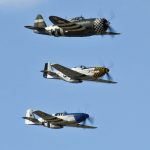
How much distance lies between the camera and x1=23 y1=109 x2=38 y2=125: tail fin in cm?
14605

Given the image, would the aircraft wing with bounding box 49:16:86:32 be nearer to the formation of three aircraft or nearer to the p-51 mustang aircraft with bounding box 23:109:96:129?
the formation of three aircraft

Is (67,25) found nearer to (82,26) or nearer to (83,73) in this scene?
(82,26)

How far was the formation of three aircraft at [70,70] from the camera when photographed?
415 feet

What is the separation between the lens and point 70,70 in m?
133

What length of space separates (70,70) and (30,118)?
1596 cm

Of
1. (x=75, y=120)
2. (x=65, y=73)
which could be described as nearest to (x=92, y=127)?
(x=75, y=120)

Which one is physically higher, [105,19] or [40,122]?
[105,19]

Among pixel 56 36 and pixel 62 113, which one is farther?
pixel 62 113

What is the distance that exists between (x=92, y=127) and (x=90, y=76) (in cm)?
1194

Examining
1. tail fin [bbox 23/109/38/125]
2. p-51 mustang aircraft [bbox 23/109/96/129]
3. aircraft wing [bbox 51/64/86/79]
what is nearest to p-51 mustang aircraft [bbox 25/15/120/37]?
aircraft wing [bbox 51/64/86/79]

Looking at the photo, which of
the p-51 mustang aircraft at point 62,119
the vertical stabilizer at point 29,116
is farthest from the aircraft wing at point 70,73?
the vertical stabilizer at point 29,116

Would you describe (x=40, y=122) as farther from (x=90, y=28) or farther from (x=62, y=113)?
(x=90, y=28)

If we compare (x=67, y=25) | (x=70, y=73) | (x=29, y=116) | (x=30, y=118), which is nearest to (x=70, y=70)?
(x=70, y=73)

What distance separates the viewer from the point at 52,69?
140 metres
